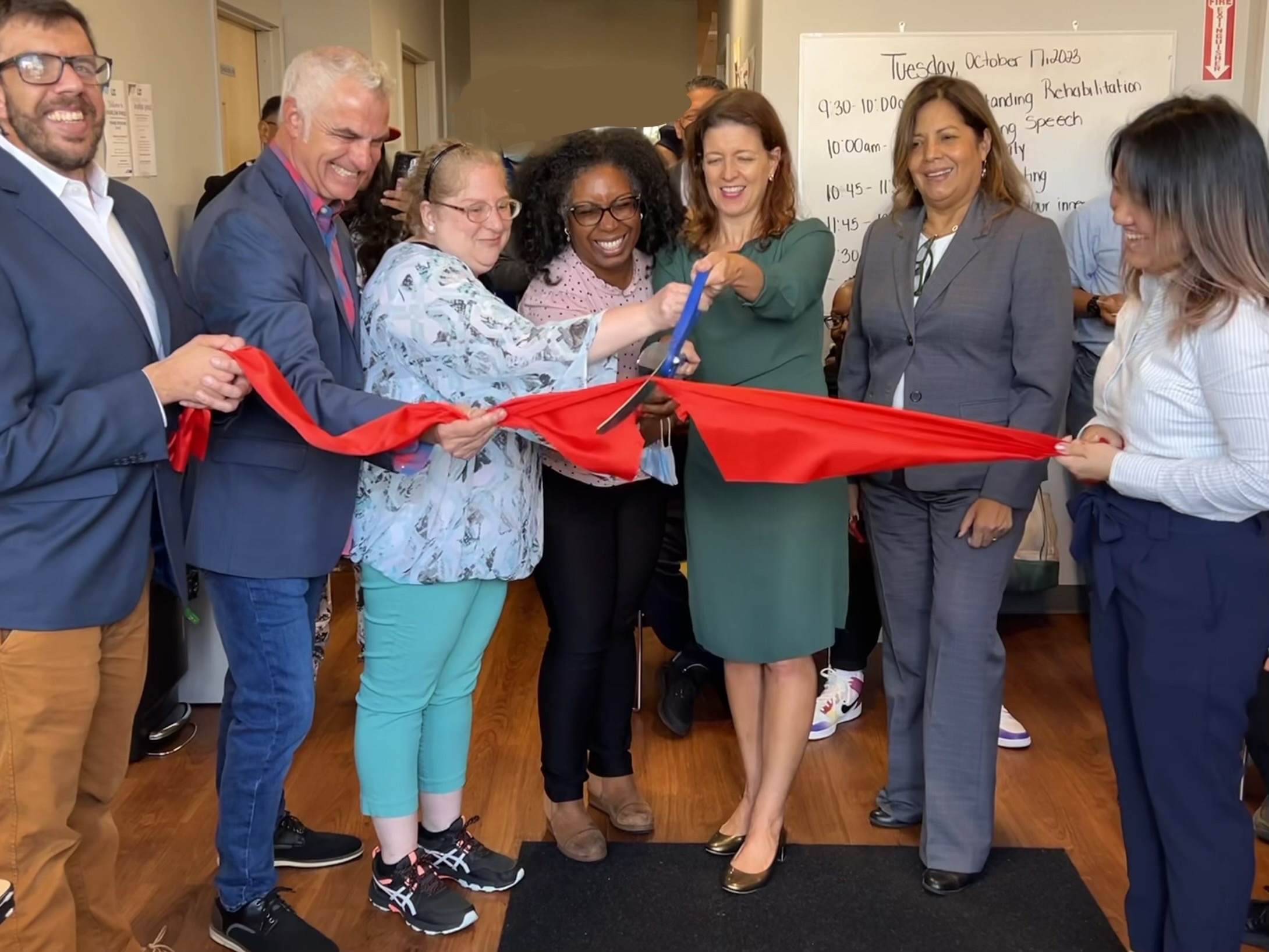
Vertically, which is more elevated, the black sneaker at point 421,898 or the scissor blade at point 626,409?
the scissor blade at point 626,409

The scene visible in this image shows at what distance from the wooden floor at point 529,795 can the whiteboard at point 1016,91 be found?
180cm

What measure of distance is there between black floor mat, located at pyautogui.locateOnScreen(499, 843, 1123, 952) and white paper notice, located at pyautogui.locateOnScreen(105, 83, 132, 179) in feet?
8.99

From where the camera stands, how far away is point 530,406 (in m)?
2.21

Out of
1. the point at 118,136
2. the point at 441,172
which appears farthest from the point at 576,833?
the point at 118,136

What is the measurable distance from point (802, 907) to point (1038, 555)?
214 cm

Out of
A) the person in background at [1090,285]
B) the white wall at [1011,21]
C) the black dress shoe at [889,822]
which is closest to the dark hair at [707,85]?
the white wall at [1011,21]

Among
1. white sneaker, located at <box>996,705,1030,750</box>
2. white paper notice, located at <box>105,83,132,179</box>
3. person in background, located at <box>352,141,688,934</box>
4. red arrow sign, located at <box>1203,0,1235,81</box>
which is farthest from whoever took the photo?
red arrow sign, located at <box>1203,0,1235,81</box>

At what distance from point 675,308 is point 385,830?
4.16 ft

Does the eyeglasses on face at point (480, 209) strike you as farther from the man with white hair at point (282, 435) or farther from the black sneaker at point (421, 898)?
the black sneaker at point (421, 898)

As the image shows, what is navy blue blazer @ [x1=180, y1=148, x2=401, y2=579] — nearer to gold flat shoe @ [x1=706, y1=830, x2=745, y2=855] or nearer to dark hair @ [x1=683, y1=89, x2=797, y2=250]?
dark hair @ [x1=683, y1=89, x2=797, y2=250]

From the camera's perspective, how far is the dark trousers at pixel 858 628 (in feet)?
12.3

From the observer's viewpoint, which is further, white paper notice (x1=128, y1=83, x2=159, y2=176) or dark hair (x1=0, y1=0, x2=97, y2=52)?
white paper notice (x1=128, y1=83, x2=159, y2=176)

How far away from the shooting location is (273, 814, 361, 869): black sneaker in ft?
9.22

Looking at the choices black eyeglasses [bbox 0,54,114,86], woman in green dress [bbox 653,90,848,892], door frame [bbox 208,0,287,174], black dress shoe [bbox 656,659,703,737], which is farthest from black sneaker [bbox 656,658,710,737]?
door frame [bbox 208,0,287,174]
